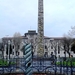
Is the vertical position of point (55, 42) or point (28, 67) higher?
point (28, 67)

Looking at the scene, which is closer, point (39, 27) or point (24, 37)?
point (39, 27)

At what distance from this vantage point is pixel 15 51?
310 ft

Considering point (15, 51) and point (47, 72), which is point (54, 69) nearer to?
point (47, 72)

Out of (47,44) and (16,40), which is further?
(47,44)

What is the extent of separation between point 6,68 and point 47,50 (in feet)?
271

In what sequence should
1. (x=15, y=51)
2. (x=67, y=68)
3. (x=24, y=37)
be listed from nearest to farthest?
(x=67, y=68), (x=15, y=51), (x=24, y=37)

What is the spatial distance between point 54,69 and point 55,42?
8112 cm

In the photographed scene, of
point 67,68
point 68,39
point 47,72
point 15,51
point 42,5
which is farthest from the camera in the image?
point 15,51

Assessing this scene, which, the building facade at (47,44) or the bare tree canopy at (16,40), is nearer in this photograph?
the bare tree canopy at (16,40)

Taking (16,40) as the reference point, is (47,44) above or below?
below

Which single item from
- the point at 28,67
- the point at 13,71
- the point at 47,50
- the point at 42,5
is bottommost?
the point at 47,50

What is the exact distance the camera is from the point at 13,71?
57.8ft

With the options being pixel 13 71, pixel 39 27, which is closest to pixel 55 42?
pixel 39 27

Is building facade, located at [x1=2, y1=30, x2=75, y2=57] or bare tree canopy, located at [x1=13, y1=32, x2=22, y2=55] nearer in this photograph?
bare tree canopy, located at [x1=13, y1=32, x2=22, y2=55]
